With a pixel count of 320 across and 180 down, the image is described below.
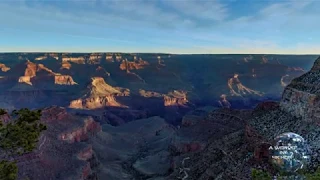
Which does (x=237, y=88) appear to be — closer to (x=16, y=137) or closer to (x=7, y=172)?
(x=16, y=137)

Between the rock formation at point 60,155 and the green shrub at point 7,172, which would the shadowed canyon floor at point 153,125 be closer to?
the rock formation at point 60,155

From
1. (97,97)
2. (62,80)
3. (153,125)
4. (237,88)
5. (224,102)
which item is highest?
(62,80)

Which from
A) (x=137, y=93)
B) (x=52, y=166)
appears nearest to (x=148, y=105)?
(x=137, y=93)

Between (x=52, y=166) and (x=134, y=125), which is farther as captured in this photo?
(x=134, y=125)

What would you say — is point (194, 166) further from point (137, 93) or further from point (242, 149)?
point (137, 93)

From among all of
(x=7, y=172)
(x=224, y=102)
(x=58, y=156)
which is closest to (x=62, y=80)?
(x=224, y=102)

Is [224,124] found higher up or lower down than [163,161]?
higher up

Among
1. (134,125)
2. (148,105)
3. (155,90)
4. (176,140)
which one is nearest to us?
(176,140)

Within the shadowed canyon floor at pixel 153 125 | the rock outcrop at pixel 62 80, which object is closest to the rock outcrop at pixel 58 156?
the shadowed canyon floor at pixel 153 125
